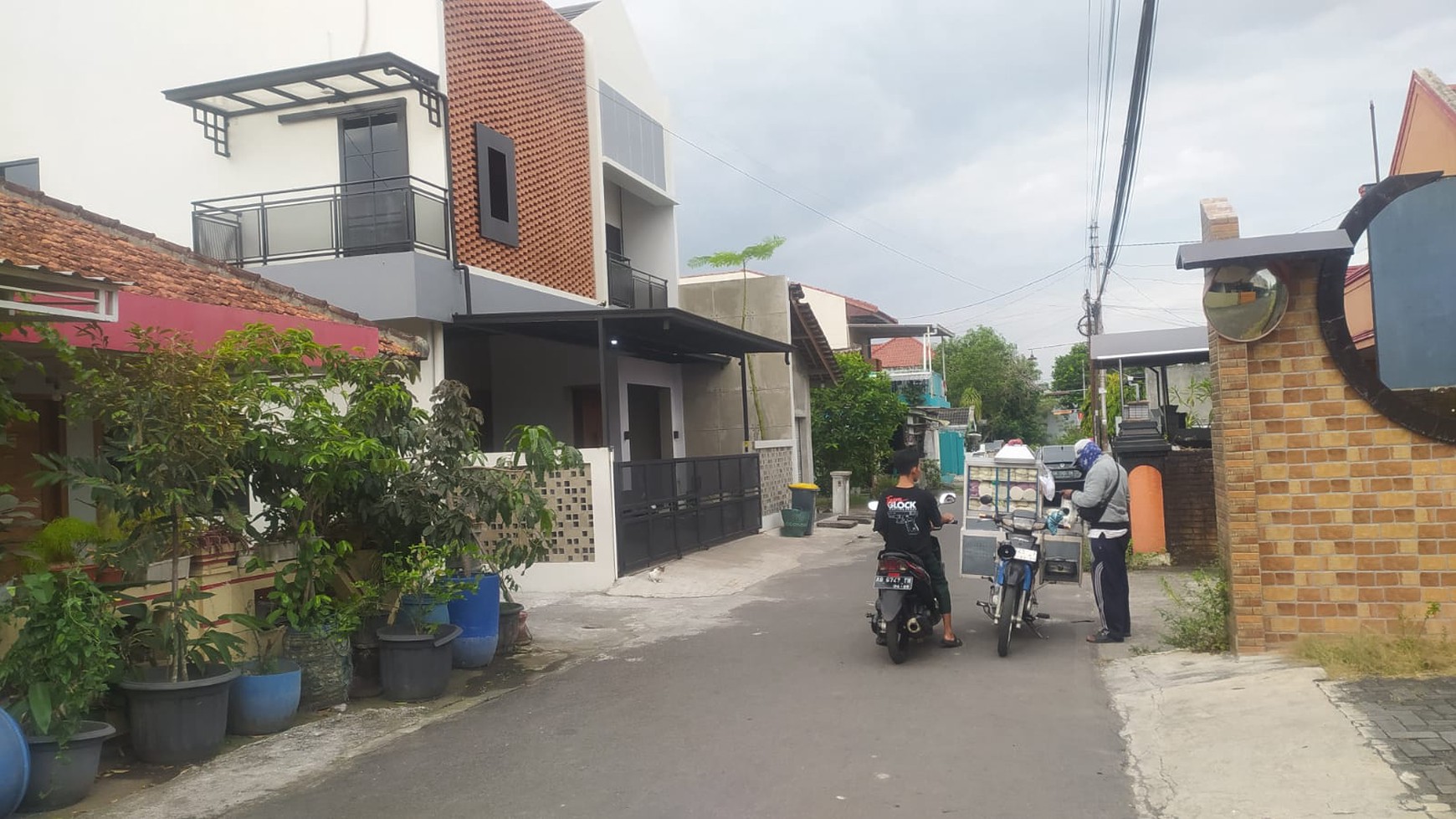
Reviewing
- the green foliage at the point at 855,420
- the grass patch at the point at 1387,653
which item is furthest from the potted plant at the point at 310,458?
the green foliage at the point at 855,420

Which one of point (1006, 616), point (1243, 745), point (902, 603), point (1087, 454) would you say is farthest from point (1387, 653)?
point (902, 603)

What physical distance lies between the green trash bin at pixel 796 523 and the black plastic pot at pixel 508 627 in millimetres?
10376

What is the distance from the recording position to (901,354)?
173 feet

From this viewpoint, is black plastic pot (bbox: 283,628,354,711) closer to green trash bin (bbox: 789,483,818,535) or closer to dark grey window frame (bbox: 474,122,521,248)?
dark grey window frame (bbox: 474,122,521,248)

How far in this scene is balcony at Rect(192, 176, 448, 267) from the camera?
44.3 feet

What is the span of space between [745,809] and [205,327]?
5471 millimetres

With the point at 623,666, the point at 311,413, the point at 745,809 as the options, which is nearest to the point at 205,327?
the point at 311,413

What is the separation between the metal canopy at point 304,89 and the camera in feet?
43.2

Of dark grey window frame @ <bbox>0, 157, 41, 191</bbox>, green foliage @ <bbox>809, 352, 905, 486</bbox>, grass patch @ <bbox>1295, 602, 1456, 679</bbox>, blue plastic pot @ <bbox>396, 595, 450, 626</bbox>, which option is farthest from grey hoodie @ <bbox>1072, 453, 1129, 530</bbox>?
green foliage @ <bbox>809, 352, 905, 486</bbox>

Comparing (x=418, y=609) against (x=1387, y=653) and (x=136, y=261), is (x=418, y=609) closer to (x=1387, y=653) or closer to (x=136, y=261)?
(x=136, y=261)

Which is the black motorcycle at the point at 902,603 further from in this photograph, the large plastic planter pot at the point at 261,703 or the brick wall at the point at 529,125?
the brick wall at the point at 529,125

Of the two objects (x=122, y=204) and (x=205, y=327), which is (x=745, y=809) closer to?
(x=205, y=327)

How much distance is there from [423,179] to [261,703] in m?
8.51

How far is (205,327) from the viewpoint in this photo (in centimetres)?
783
